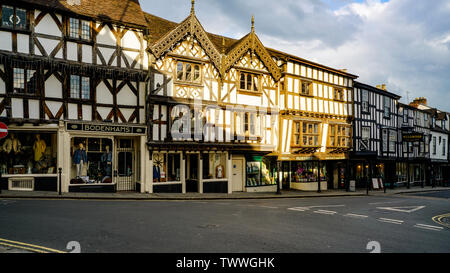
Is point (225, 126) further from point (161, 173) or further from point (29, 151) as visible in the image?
point (29, 151)

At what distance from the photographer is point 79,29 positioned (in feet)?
57.7

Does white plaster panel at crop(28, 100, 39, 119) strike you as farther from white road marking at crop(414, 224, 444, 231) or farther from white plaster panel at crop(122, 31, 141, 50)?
white road marking at crop(414, 224, 444, 231)

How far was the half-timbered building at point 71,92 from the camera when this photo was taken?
1620 centimetres

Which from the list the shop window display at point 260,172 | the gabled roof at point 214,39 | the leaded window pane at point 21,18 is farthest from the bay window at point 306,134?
the leaded window pane at point 21,18

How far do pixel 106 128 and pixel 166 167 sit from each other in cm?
474

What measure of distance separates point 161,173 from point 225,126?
566cm

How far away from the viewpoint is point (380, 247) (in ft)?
27.7

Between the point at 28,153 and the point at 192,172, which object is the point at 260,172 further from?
the point at 28,153

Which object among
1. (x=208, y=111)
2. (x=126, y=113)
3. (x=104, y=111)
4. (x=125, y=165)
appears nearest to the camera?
(x=104, y=111)

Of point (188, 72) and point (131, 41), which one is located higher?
point (131, 41)

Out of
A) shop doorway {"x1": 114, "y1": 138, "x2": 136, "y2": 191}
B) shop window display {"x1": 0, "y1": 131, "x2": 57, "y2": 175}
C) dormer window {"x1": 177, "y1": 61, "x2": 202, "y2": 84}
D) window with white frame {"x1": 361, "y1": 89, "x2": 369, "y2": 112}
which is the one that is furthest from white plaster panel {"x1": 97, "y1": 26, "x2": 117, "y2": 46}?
window with white frame {"x1": 361, "y1": 89, "x2": 369, "y2": 112}

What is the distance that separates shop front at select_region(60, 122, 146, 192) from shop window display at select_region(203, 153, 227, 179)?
15.7ft

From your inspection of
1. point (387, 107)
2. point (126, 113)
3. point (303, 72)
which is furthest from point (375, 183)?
point (126, 113)

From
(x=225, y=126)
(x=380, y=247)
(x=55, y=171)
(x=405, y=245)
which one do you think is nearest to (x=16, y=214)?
(x=55, y=171)
